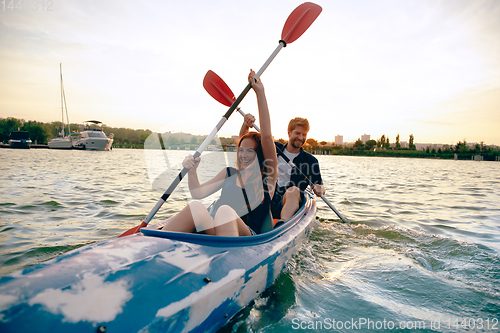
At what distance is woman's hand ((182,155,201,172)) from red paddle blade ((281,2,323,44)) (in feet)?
7.32

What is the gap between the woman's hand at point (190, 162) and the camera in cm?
244

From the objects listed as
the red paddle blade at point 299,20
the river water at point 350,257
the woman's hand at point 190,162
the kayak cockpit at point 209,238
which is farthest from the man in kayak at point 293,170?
the woman's hand at point 190,162

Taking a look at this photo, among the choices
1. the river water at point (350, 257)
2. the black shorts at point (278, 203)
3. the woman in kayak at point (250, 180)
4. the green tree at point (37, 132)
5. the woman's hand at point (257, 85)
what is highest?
the green tree at point (37, 132)

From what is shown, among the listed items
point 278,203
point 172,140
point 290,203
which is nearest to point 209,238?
point 172,140

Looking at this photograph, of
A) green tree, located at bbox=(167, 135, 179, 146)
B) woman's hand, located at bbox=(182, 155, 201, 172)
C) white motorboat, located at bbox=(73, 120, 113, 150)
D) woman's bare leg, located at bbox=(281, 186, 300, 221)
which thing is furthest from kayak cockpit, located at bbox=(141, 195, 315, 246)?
white motorboat, located at bbox=(73, 120, 113, 150)

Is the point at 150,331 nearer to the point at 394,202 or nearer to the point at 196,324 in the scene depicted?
the point at 196,324

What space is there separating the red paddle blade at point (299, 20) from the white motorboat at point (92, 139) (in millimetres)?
43836

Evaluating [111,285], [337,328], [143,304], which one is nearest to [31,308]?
[111,285]

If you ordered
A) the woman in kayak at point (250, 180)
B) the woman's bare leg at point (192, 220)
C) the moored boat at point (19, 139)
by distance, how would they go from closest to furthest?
the woman's bare leg at point (192, 220) → the woman in kayak at point (250, 180) → the moored boat at point (19, 139)

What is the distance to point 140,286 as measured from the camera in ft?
4.49

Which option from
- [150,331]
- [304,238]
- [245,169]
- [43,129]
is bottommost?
[304,238]

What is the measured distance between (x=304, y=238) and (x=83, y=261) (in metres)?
2.52

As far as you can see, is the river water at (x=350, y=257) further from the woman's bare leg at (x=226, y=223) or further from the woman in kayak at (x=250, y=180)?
the woman's bare leg at (x=226, y=223)

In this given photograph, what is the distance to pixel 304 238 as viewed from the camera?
3.31m
